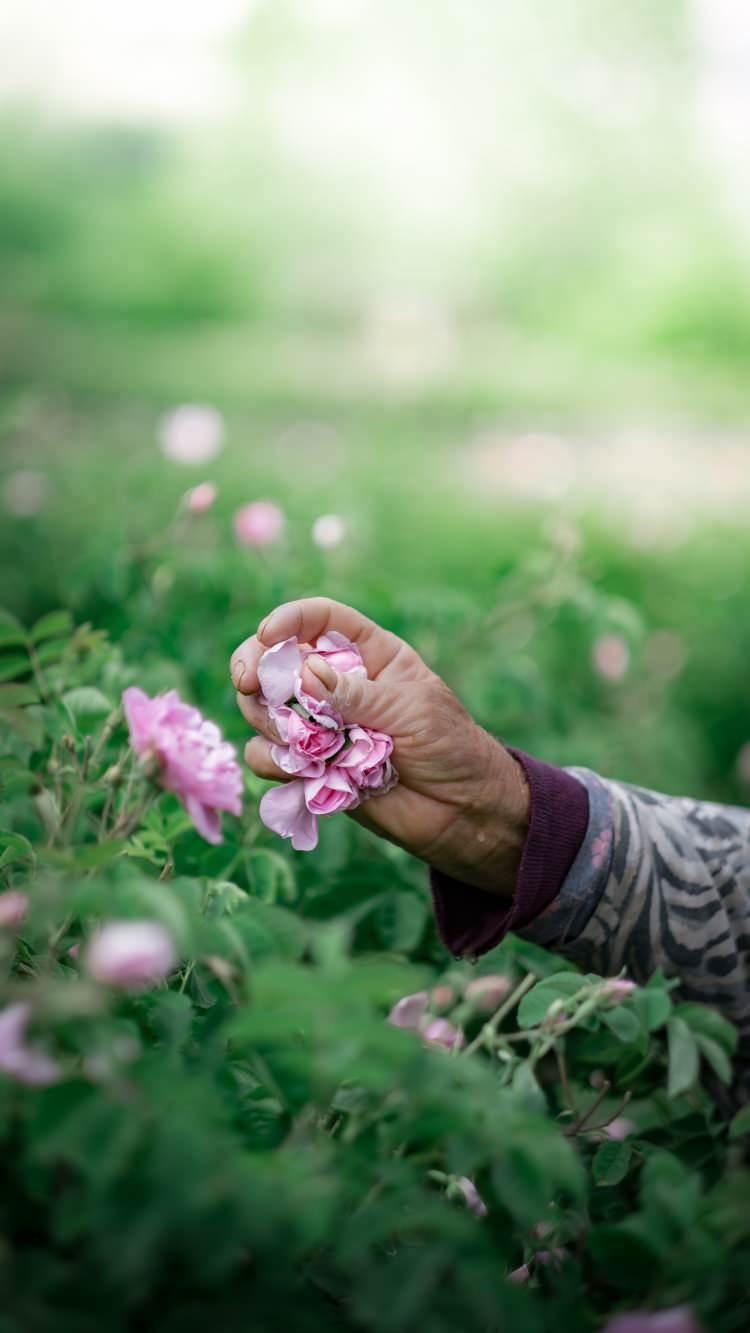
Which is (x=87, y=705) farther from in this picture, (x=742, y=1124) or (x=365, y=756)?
(x=742, y=1124)

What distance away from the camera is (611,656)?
2.31 meters

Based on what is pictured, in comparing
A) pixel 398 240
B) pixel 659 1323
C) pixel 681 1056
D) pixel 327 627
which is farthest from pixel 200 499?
pixel 398 240

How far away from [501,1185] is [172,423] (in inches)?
66.5

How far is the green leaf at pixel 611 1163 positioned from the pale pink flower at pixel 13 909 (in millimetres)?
488

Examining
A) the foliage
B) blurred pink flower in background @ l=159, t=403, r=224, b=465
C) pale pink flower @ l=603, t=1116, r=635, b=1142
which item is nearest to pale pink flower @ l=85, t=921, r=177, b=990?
the foliage

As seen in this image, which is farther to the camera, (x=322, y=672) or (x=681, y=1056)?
(x=322, y=672)

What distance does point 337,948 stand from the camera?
25.7 inches

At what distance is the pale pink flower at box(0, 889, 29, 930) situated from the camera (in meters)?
0.71

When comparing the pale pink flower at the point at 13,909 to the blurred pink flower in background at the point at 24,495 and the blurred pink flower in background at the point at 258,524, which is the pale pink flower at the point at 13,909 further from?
the blurred pink flower in background at the point at 24,495

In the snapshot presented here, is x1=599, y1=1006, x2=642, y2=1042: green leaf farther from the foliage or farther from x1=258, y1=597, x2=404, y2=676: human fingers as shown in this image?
x1=258, y1=597, x2=404, y2=676: human fingers

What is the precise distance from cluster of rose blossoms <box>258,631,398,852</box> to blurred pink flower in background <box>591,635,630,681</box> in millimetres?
1313

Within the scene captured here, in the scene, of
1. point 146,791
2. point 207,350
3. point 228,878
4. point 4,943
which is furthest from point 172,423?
point 207,350

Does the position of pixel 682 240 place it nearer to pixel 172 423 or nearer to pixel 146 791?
pixel 172 423

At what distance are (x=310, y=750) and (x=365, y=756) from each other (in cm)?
5
